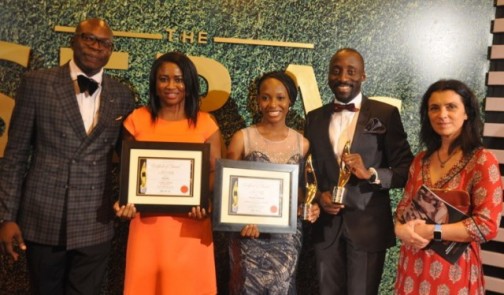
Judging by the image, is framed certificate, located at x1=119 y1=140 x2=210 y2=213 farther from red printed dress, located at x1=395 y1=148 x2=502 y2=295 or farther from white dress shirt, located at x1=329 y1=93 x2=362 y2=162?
red printed dress, located at x1=395 y1=148 x2=502 y2=295

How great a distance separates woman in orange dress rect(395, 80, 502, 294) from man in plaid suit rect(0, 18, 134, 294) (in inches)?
67.0

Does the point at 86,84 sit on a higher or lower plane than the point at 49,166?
higher

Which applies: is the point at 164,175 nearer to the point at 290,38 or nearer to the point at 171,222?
the point at 171,222

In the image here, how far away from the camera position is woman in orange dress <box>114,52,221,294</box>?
8.84 ft

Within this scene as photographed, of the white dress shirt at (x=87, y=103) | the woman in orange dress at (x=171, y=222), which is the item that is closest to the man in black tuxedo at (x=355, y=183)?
the woman in orange dress at (x=171, y=222)

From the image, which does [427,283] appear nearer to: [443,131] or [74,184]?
[443,131]

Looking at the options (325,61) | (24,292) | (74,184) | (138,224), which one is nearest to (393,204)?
(325,61)

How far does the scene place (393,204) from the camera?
398 centimetres

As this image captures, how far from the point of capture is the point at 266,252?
2.80 meters

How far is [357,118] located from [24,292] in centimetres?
266

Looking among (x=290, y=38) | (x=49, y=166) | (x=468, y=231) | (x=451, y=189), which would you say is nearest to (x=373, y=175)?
(x=451, y=189)

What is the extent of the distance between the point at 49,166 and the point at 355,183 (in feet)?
5.71

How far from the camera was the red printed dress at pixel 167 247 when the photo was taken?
2.69 metres

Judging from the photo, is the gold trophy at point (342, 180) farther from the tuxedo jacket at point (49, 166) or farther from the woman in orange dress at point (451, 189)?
the tuxedo jacket at point (49, 166)
